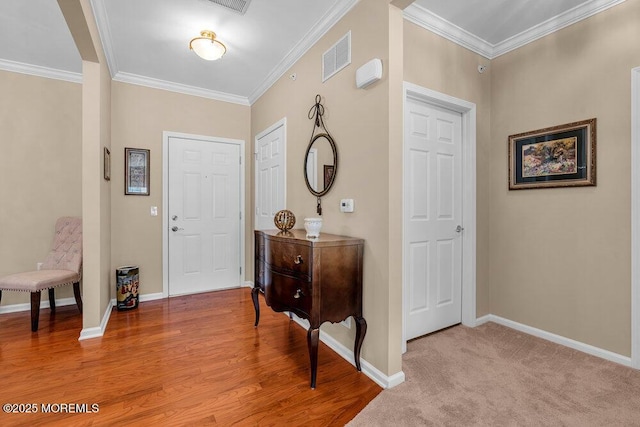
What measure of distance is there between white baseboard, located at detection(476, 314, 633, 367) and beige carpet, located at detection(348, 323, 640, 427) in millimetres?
54

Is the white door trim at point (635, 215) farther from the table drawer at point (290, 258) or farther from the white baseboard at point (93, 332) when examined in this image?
the white baseboard at point (93, 332)

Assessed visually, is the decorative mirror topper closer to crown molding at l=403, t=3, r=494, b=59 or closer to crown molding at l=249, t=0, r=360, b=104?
crown molding at l=249, t=0, r=360, b=104

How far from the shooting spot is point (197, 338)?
8.70ft

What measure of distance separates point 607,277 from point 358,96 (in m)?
2.34

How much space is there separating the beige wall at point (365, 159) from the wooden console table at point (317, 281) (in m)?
0.08

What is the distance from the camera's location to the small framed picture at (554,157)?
92.6 inches

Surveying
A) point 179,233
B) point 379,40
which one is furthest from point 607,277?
point 179,233

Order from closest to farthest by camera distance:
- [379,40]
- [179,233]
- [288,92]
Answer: [379,40]
[288,92]
[179,233]

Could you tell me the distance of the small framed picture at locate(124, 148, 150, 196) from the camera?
360cm

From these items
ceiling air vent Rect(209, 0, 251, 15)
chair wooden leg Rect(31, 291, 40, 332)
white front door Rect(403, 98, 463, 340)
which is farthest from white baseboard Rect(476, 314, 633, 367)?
chair wooden leg Rect(31, 291, 40, 332)

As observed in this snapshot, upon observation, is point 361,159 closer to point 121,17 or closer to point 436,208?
point 436,208

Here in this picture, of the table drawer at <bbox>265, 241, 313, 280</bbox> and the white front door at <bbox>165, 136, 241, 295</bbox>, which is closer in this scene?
the table drawer at <bbox>265, 241, 313, 280</bbox>

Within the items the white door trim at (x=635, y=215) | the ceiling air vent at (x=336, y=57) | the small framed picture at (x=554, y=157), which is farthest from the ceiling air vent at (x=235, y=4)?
the white door trim at (x=635, y=215)

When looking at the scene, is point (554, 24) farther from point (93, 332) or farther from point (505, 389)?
point (93, 332)
